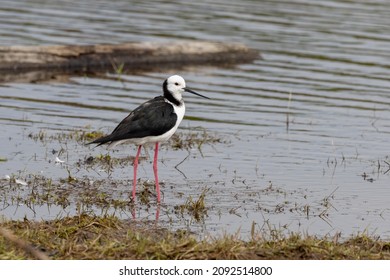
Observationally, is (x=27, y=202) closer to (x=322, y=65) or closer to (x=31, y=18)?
(x=322, y=65)

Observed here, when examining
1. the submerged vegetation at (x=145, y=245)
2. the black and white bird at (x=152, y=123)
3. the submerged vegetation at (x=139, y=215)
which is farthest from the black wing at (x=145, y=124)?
the submerged vegetation at (x=145, y=245)

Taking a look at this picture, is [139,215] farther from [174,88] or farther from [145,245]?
[145,245]

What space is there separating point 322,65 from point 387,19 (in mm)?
4621

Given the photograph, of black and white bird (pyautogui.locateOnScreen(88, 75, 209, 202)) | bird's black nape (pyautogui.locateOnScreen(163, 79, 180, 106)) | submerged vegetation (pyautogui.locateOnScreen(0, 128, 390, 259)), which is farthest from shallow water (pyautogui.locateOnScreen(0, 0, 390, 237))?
bird's black nape (pyautogui.locateOnScreen(163, 79, 180, 106))

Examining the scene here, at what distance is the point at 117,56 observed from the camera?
17188 mm

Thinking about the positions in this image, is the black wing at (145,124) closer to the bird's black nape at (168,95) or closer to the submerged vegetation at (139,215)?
the bird's black nape at (168,95)

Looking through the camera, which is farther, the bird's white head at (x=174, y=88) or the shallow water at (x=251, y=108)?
the bird's white head at (x=174, y=88)

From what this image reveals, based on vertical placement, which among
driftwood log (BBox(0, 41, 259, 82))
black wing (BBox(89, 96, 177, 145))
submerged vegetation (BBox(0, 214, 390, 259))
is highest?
driftwood log (BBox(0, 41, 259, 82))

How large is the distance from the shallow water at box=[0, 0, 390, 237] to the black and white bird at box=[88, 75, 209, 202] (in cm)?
63

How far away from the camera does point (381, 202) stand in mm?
10031

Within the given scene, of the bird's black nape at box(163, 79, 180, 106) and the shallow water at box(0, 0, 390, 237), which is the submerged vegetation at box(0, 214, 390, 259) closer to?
the shallow water at box(0, 0, 390, 237)

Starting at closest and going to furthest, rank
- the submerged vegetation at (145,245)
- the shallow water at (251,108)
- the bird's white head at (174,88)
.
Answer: the submerged vegetation at (145,245) → the shallow water at (251,108) → the bird's white head at (174,88)

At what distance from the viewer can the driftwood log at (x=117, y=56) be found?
53.4ft

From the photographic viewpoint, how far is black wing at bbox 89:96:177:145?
9930 mm
